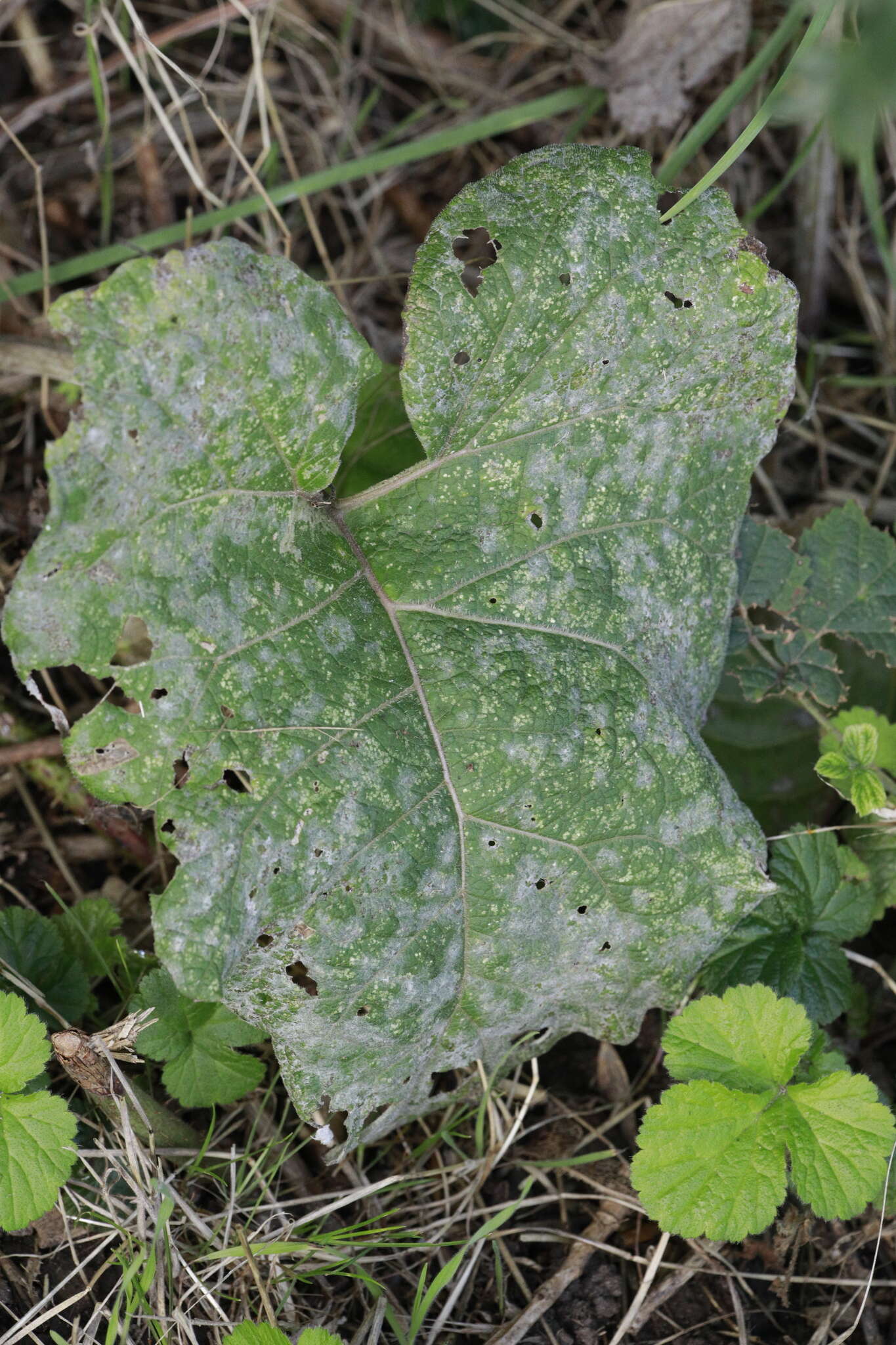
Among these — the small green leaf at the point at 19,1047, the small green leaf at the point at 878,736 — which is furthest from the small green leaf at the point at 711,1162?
the small green leaf at the point at 19,1047


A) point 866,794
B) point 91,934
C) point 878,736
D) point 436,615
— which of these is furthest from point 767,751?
point 91,934

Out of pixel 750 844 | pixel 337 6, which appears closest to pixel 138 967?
pixel 750 844

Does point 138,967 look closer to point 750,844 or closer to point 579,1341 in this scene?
point 579,1341

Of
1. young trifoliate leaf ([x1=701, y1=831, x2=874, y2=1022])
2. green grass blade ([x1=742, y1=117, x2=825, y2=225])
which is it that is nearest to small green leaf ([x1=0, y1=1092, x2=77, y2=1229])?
young trifoliate leaf ([x1=701, y1=831, x2=874, y2=1022])

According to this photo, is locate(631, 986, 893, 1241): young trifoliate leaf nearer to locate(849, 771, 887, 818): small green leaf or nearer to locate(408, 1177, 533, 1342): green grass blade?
locate(408, 1177, 533, 1342): green grass blade

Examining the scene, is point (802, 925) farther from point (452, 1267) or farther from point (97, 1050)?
point (97, 1050)

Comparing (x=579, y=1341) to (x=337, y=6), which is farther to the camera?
(x=337, y=6)
